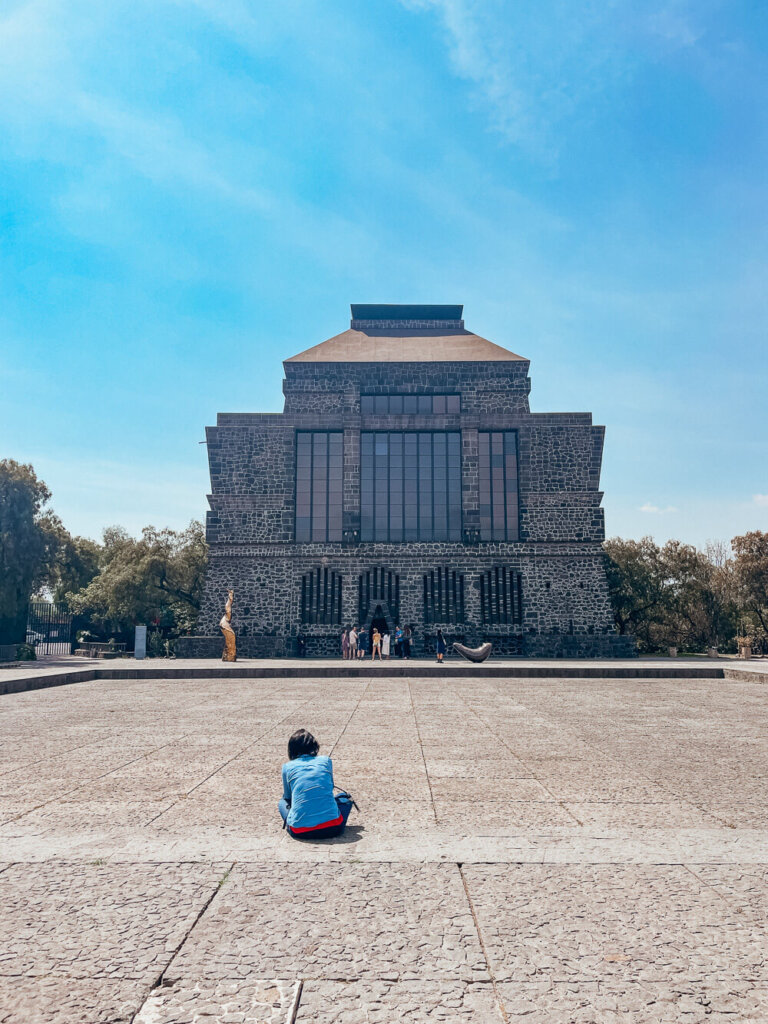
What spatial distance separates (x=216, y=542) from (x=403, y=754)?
2665cm

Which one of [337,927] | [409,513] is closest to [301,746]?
[337,927]

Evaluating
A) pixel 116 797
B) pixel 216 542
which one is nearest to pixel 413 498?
pixel 216 542

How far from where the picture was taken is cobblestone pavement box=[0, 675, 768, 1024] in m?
2.85

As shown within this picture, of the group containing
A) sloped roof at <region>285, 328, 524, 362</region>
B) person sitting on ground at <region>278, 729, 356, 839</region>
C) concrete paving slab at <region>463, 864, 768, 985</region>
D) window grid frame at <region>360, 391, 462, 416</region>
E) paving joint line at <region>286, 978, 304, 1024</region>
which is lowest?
paving joint line at <region>286, 978, 304, 1024</region>

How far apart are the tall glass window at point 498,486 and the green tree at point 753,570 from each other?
13.9 m

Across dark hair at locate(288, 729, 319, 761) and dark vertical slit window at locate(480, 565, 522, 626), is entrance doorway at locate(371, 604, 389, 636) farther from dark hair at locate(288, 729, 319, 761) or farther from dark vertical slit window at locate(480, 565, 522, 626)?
dark hair at locate(288, 729, 319, 761)

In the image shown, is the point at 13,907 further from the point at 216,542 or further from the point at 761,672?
the point at 216,542

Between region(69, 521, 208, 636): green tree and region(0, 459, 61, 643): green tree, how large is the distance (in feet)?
15.7

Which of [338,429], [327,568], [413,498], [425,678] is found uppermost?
[338,429]

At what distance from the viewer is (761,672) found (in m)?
18.5

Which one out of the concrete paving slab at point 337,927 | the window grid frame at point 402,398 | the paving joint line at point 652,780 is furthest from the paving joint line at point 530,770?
the window grid frame at point 402,398

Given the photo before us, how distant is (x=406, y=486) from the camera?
33.4m

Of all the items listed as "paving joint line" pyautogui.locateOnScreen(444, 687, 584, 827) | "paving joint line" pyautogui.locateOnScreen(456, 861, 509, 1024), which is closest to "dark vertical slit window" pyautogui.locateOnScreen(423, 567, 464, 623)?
"paving joint line" pyautogui.locateOnScreen(444, 687, 584, 827)

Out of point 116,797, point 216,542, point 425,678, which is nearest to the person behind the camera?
point 116,797
